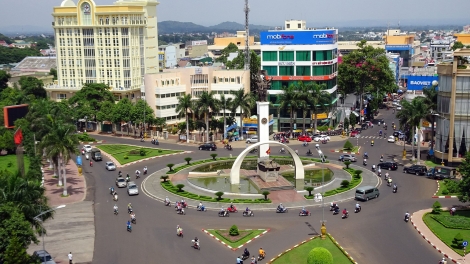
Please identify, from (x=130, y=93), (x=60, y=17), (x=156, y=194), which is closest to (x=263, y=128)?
(x=156, y=194)

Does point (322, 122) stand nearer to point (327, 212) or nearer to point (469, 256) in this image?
point (327, 212)

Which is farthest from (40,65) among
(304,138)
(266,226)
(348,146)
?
(266,226)

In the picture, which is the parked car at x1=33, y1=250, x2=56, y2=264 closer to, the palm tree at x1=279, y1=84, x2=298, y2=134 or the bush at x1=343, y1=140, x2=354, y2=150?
the bush at x1=343, y1=140, x2=354, y2=150

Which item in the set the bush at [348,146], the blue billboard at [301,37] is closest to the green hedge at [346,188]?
the bush at [348,146]

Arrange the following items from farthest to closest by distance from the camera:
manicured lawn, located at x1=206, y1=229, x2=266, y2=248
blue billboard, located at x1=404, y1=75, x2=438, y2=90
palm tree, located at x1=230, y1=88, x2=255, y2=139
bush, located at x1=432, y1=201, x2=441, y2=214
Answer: blue billboard, located at x1=404, y1=75, x2=438, y2=90 < palm tree, located at x1=230, y1=88, x2=255, y2=139 < bush, located at x1=432, y1=201, x2=441, y2=214 < manicured lawn, located at x1=206, y1=229, x2=266, y2=248

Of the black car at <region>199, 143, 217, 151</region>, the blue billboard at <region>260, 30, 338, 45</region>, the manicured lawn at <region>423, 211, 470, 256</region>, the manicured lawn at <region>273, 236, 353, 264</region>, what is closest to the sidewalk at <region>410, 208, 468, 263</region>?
the manicured lawn at <region>423, 211, 470, 256</region>

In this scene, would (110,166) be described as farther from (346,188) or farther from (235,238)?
(235,238)

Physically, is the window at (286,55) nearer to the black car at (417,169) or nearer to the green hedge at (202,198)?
the black car at (417,169)
